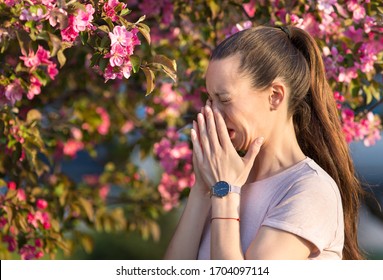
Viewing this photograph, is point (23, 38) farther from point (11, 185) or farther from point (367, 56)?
point (367, 56)

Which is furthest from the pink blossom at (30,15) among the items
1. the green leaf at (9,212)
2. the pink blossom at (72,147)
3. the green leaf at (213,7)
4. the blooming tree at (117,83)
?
the pink blossom at (72,147)

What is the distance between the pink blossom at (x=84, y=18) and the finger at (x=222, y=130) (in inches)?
19.0

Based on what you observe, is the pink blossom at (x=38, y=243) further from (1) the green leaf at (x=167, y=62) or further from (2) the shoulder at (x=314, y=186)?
(2) the shoulder at (x=314, y=186)

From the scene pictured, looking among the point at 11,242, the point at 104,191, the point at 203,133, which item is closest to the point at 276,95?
the point at 203,133

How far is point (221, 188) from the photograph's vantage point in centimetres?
239

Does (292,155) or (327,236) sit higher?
(292,155)

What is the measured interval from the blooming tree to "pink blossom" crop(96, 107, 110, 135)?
0.01 metres

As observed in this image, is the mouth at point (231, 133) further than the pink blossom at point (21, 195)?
No

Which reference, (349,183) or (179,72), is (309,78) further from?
(179,72)

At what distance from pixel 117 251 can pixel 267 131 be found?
5633 millimetres

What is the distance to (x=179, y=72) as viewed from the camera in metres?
4.25

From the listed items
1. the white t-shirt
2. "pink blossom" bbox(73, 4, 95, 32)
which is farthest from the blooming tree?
the white t-shirt

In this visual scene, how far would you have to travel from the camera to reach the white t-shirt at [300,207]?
229 cm
